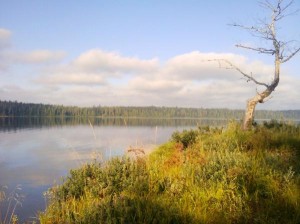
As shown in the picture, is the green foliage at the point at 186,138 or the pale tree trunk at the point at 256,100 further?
the pale tree trunk at the point at 256,100

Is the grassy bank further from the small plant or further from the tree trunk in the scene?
the tree trunk

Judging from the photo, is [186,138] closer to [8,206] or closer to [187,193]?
[8,206]

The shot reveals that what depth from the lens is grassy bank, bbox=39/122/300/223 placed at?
507 cm

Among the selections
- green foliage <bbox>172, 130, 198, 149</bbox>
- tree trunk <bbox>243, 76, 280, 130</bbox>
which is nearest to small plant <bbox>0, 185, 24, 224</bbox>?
green foliage <bbox>172, 130, 198, 149</bbox>

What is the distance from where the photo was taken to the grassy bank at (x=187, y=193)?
200 inches

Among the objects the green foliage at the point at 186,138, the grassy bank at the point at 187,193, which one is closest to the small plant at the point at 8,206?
the grassy bank at the point at 187,193

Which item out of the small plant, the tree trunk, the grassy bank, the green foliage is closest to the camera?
the grassy bank

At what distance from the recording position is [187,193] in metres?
5.99

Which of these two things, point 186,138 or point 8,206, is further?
point 186,138

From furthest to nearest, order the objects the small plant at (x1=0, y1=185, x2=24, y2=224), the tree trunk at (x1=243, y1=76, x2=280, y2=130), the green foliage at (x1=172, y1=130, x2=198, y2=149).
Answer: the tree trunk at (x1=243, y1=76, x2=280, y2=130) → the green foliage at (x1=172, y1=130, x2=198, y2=149) → the small plant at (x1=0, y1=185, x2=24, y2=224)

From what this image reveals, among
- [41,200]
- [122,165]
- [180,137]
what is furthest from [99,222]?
[180,137]

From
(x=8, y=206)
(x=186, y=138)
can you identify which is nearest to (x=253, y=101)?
(x=186, y=138)

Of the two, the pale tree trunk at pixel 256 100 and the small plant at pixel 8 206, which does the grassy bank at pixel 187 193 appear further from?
the pale tree trunk at pixel 256 100

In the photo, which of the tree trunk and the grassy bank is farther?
the tree trunk
